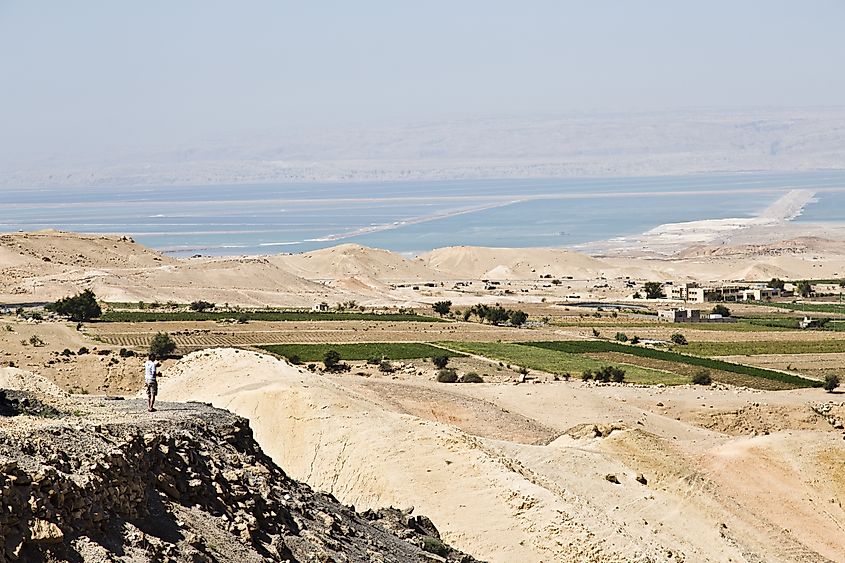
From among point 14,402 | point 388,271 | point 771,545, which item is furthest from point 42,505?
point 388,271

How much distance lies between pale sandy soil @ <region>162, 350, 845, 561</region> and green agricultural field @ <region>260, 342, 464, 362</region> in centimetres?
1226

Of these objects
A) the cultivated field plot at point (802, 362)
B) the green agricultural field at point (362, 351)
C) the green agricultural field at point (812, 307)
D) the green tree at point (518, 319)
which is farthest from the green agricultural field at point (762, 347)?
the green agricultural field at point (812, 307)

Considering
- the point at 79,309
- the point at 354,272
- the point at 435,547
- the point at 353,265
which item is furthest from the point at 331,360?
the point at 353,265

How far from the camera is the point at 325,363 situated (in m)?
39.4

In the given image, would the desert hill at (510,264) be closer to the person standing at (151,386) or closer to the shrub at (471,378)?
the shrub at (471,378)

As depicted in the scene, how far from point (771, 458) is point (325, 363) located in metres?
17.5

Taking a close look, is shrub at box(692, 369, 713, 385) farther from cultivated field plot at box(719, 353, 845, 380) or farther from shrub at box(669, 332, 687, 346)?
shrub at box(669, 332, 687, 346)

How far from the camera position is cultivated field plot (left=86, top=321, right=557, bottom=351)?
150 ft

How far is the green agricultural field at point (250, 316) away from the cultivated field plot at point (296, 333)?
4.54 ft

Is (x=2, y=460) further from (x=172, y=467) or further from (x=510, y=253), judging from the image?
(x=510, y=253)

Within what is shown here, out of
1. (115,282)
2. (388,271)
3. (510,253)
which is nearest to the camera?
(115,282)

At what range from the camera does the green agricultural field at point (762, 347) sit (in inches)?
1953

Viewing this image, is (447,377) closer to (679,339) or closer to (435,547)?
(679,339)

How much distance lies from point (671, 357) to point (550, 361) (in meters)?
5.13
